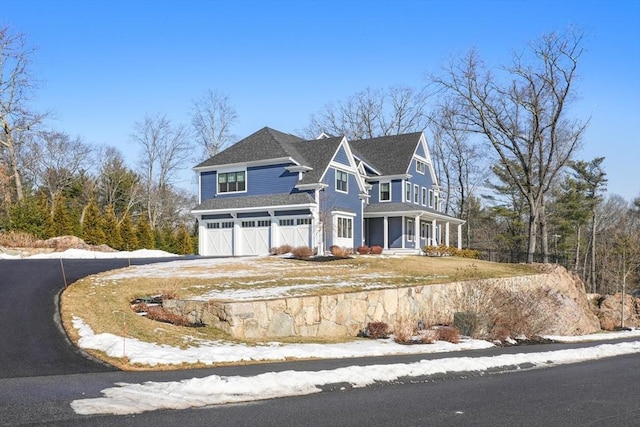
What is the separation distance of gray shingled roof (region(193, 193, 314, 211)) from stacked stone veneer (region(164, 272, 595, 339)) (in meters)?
14.7

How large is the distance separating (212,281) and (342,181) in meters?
21.1

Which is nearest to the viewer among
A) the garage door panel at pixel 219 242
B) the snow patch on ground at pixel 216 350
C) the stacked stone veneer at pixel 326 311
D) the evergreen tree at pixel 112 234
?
the snow patch on ground at pixel 216 350

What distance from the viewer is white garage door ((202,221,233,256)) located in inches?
1524

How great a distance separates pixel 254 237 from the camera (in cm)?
3791

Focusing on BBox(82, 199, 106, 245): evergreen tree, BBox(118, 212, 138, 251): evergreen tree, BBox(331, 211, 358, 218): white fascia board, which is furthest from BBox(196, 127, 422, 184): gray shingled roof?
BBox(82, 199, 106, 245): evergreen tree

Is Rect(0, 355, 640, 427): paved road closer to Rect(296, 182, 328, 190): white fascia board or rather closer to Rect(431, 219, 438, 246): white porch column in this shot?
Rect(296, 182, 328, 190): white fascia board

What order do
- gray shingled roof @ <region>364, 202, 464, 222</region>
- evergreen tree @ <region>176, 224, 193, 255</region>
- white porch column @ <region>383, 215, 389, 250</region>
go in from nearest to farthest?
gray shingled roof @ <region>364, 202, 464, 222</region> → white porch column @ <region>383, 215, 389, 250</region> → evergreen tree @ <region>176, 224, 193, 255</region>

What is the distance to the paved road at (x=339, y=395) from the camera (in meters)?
7.61

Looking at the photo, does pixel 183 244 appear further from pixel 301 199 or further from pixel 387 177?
pixel 387 177

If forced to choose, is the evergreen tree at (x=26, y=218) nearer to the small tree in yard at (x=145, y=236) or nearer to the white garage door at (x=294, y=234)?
the small tree in yard at (x=145, y=236)

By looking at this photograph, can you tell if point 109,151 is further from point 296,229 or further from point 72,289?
point 72,289

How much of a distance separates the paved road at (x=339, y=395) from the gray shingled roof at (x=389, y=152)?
32168 millimetres

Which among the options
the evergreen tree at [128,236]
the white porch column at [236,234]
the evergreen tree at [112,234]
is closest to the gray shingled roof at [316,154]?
the white porch column at [236,234]

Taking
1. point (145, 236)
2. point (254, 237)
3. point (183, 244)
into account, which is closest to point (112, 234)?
point (145, 236)
